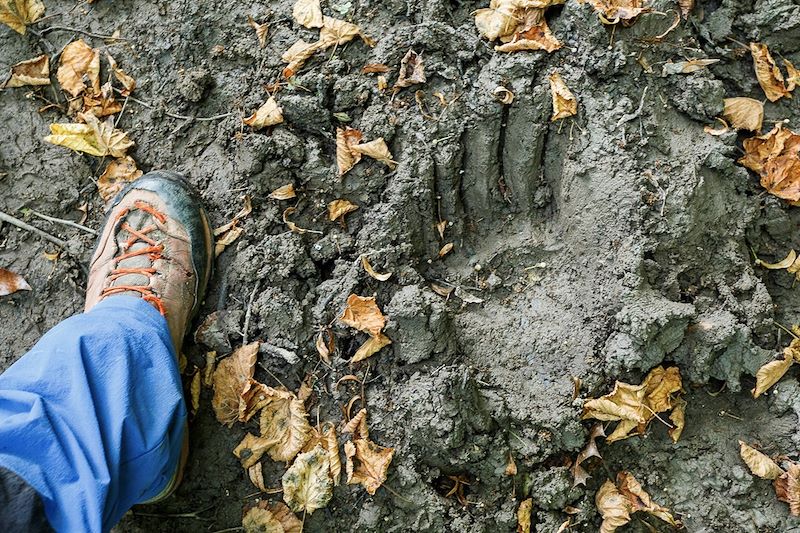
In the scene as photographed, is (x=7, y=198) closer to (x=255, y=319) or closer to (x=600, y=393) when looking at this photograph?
(x=255, y=319)

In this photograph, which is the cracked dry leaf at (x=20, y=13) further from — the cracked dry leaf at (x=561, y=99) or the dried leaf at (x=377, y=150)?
the cracked dry leaf at (x=561, y=99)

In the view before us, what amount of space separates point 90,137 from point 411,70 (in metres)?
1.10

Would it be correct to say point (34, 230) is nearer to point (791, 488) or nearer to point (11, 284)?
point (11, 284)

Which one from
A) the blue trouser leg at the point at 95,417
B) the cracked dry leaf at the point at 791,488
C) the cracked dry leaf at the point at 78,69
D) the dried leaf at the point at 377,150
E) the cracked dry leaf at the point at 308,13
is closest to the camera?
the blue trouser leg at the point at 95,417

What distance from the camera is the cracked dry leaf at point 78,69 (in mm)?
2170

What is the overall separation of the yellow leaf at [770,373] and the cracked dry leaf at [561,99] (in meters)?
0.90

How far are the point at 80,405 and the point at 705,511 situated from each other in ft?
5.37

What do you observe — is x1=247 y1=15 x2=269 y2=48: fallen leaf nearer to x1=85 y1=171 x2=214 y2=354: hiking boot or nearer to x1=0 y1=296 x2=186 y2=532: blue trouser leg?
x1=85 y1=171 x2=214 y2=354: hiking boot

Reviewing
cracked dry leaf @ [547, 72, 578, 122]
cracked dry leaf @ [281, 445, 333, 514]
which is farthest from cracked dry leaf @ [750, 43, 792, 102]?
cracked dry leaf @ [281, 445, 333, 514]

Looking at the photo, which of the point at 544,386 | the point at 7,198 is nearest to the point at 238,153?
the point at 7,198

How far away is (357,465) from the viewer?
69.3 inches

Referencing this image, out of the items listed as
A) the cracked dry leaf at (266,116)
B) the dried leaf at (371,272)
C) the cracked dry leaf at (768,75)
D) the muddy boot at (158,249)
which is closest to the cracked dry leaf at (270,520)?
the muddy boot at (158,249)

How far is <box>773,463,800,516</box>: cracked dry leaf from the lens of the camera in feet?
5.64

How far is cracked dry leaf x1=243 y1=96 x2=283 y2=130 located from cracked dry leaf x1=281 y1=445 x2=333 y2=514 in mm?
1000
